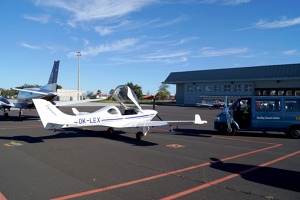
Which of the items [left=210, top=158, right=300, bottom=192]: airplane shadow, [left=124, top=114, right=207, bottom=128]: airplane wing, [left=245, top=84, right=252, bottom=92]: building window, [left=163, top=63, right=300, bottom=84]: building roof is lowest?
[left=210, top=158, right=300, bottom=192]: airplane shadow

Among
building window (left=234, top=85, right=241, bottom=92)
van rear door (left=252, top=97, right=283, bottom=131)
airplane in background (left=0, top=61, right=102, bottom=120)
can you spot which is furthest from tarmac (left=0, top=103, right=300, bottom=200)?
building window (left=234, top=85, right=241, bottom=92)

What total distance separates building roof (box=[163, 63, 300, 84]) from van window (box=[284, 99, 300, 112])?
131 ft

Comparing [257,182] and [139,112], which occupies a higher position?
[139,112]

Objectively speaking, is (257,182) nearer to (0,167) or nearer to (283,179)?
(283,179)

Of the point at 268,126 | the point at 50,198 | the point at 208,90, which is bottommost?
the point at 50,198

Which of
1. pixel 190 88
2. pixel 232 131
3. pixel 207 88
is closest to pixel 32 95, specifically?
pixel 232 131

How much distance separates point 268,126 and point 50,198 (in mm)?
11158

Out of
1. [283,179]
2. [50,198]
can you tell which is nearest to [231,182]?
[283,179]

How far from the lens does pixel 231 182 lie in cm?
605

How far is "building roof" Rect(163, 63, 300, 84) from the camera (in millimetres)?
50469

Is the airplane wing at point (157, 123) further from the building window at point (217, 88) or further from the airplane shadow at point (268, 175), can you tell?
the building window at point (217, 88)

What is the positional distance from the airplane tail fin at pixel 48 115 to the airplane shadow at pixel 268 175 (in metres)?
5.93

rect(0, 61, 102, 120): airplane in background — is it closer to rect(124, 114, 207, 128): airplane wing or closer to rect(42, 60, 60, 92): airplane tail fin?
rect(42, 60, 60, 92): airplane tail fin

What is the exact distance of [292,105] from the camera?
43.4ft
